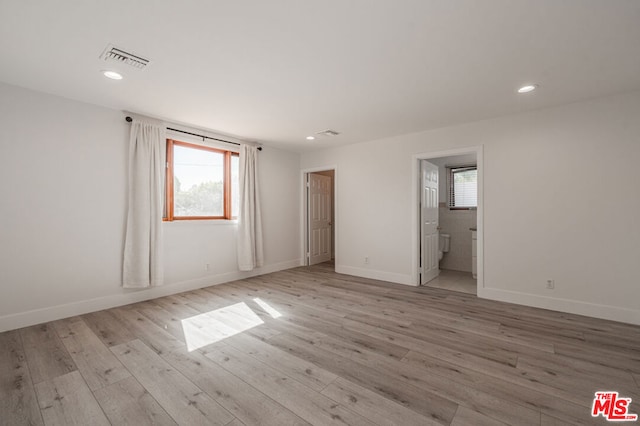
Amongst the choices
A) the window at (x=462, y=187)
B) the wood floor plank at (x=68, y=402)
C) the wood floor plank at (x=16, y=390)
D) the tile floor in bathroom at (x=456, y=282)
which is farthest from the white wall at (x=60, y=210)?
the window at (x=462, y=187)

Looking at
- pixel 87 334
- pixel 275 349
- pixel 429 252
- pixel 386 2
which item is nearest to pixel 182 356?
pixel 275 349

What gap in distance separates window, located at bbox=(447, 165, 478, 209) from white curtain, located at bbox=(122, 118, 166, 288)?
557 cm

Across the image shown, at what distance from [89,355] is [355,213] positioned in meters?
4.24

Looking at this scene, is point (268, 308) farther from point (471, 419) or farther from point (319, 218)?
point (319, 218)

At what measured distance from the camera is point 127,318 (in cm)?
314

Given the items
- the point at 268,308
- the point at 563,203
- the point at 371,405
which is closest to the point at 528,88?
the point at 563,203

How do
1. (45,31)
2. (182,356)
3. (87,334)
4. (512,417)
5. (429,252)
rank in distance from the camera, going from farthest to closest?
(429,252)
(87,334)
(182,356)
(45,31)
(512,417)

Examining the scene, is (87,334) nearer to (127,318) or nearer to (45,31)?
(127,318)

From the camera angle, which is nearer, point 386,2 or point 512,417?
point 512,417

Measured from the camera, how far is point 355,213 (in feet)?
17.4

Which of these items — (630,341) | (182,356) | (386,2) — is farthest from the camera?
(630,341)

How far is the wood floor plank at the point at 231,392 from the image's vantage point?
160 centimetres

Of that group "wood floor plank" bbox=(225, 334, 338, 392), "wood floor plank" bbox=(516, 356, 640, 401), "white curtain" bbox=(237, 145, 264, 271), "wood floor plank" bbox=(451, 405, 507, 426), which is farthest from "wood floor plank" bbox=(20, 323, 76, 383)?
"wood floor plank" bbox=(516, 356, 640, 401)

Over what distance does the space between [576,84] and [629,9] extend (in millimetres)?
1236
